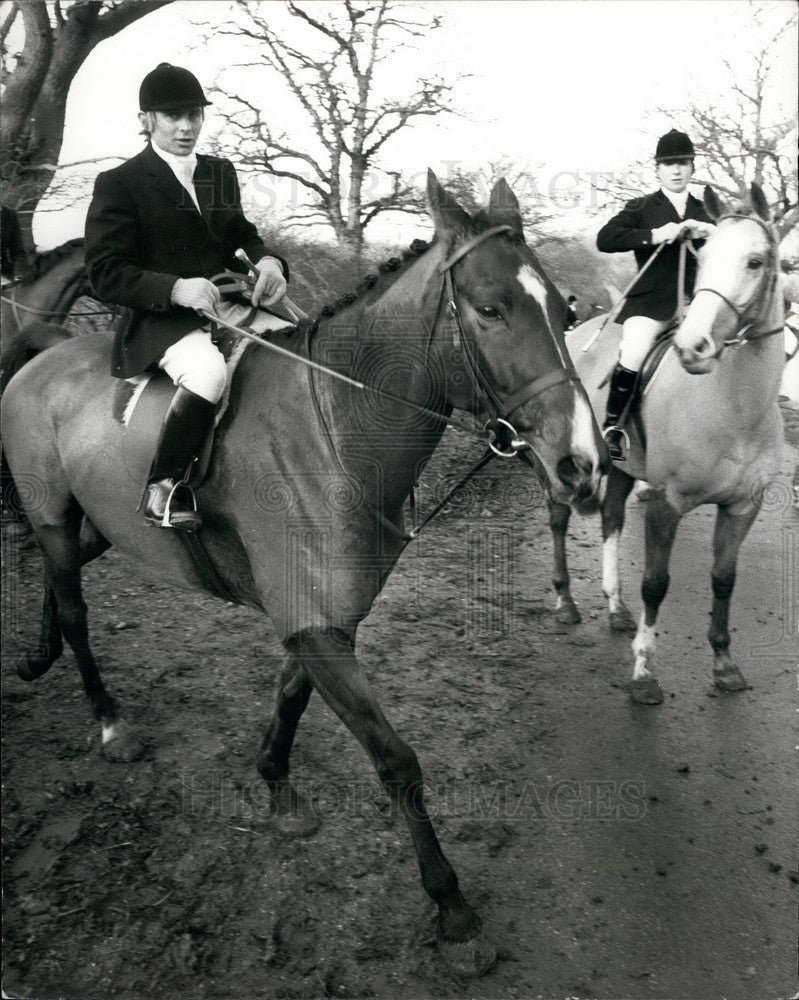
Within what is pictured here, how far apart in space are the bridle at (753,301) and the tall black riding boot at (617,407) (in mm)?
878

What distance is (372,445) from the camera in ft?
8.52

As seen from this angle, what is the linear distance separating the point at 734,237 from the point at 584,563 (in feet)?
11.9

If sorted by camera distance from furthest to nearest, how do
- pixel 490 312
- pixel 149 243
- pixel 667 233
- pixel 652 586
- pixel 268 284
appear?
pixel 652 586, pixel 667 233, pixel 268 284, pixel 149 243, pixel 490 312

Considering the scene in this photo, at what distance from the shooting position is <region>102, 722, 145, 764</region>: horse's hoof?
365 cm

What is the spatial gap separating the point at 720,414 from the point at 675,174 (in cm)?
168

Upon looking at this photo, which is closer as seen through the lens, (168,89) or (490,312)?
(490,312)

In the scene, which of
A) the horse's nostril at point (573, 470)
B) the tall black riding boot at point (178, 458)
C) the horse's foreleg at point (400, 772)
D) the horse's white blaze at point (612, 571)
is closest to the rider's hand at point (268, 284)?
the tall black riding boot at point (178, 458)

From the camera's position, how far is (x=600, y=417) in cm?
515

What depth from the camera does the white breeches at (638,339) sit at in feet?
15.3

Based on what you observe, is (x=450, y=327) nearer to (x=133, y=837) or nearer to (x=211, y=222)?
(x=211, y=222)

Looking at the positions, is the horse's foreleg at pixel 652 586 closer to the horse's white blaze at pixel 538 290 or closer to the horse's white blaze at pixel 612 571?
the horse's white blaze at pixel 612 571

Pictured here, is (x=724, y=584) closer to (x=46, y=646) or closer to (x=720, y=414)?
(x=720, y=414)

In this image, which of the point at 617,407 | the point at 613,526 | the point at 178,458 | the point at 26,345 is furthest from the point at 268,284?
the point at 613,526

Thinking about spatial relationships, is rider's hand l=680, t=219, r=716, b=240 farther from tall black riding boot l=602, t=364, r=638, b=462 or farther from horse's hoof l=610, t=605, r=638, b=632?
horse's hoof l=610, t=605, r=638, b=632
